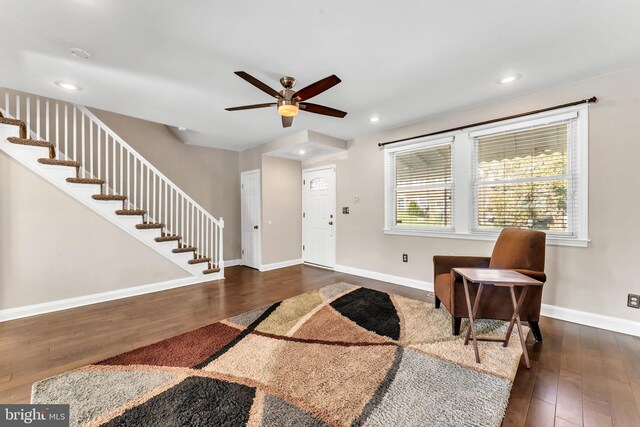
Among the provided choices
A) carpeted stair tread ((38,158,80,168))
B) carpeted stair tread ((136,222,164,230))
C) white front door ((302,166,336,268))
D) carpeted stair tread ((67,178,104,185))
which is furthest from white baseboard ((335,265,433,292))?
carpeted stair tread ((38,158,80,168))

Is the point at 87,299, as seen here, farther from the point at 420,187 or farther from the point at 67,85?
the point at 420,187

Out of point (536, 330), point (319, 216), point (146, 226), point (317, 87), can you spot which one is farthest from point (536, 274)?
point (146, 226)

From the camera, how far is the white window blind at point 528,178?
290 cm

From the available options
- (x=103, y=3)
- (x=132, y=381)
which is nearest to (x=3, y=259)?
(x=132, y=381)

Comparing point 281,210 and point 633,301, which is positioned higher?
point 281,210

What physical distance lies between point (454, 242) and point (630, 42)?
2421 millimetres

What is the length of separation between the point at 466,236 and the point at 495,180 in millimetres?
787

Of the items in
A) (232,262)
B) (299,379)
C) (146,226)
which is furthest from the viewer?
(232,262)

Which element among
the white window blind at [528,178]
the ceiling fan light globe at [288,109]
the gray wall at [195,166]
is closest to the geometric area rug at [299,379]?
the white window blind at [528,178]

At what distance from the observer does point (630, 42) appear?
2146mm

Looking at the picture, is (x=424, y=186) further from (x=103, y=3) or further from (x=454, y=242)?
(x=103, y=3)

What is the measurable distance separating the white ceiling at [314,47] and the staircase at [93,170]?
55 centimetres

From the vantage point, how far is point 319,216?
549 centimetres

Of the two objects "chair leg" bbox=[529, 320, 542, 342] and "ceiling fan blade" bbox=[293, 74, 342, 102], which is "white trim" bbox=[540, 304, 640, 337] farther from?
"ceiling fan blade" bbox=[293, 74, 342, 102]
